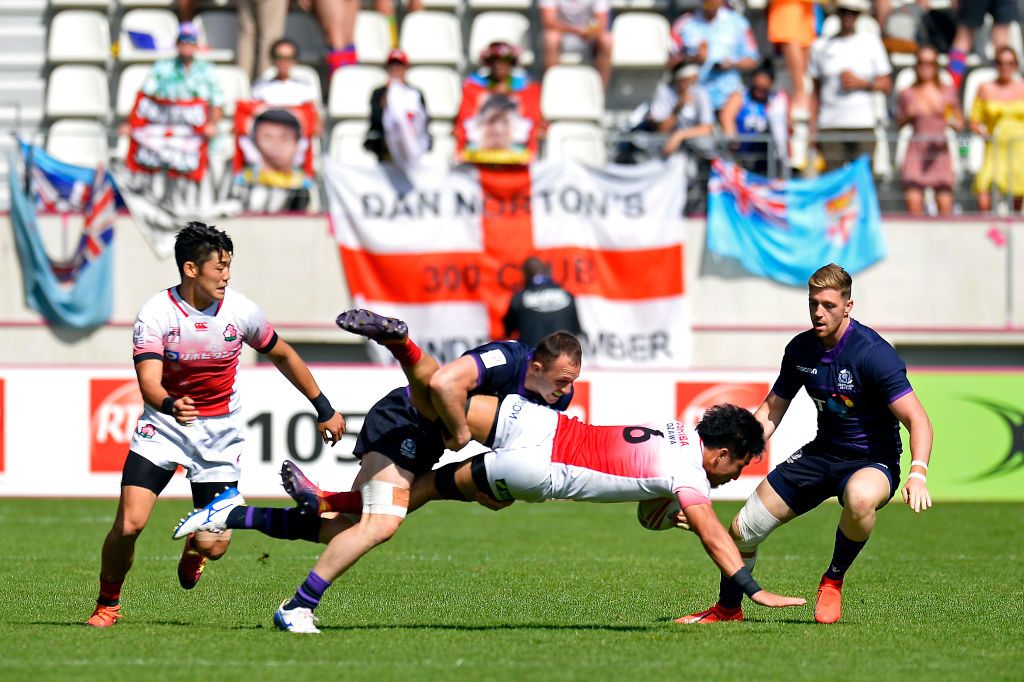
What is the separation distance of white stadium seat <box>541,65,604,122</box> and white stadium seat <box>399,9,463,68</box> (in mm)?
1505

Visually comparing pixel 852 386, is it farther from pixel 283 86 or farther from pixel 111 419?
pixel 283 86

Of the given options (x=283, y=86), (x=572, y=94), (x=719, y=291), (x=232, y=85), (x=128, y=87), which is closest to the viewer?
(x=283, y=86)

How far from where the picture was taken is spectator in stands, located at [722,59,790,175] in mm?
18000

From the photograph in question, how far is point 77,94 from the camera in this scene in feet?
67.8

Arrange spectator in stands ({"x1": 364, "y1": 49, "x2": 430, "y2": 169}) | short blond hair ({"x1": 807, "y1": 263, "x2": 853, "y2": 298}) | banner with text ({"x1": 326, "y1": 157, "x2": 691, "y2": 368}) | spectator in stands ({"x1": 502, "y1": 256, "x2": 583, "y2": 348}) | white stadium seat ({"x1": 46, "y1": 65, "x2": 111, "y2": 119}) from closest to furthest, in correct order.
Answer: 1. short blond hair ({"x1": 807, "y1": 263, "x2": 853, "y2": 298})
2. spectator in stands ({"x1": 502, "y1": 256, "x2": 583, "y2": 348})
3. spectator in stands ({"x1": 364, "y1": 49, "x2": 430, "y2": 169})
4. banner with text ({"x1": 326, "y1": 157, "x2": 691, "y2": 368})
5. white stadium seat ({"x1": 46, "y1": 65, "x2": 111, "y2": 119})

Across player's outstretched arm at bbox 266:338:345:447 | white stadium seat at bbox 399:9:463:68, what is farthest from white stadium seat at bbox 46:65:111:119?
player's outstretched arm at bbox 266:338:345:447

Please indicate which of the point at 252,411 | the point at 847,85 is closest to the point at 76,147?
the point at 252,411

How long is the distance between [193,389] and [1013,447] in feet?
33.5

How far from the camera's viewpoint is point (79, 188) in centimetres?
1836

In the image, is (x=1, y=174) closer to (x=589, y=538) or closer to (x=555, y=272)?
(x=555, y=272)

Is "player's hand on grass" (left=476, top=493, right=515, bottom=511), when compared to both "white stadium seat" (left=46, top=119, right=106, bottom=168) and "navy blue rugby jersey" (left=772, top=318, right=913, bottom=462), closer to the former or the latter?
"navy blue rugby jersey" (left=772, top=318, right=913, bottom=462)

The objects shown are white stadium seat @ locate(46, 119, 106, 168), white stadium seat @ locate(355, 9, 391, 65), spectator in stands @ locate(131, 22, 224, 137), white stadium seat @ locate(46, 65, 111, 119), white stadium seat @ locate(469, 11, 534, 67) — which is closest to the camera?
spectator in stands @ locate(131, 22, 224, 137)

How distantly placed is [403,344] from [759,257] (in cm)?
1162

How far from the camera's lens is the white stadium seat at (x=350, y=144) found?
19.1 m
